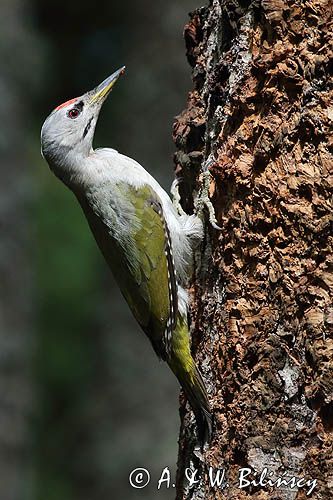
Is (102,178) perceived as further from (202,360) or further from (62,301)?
(62,301)

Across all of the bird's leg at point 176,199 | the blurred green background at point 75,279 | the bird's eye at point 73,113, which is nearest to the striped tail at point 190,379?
the bird's leg at point 176,199

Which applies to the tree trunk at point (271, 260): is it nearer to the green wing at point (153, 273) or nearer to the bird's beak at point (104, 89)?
the green wing at point (153, 273)

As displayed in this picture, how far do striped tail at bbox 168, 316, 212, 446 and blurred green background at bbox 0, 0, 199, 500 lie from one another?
337 centimetres

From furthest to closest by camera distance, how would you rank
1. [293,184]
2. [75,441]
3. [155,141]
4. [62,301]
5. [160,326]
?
[62,301] → [75,441] → [155,141] → [160,326] → [293,184]

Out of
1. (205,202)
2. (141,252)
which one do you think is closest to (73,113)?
(141,252)

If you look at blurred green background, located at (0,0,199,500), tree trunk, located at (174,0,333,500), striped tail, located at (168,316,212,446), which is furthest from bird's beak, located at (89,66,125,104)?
blurred green background, located at (0,0,199,500)

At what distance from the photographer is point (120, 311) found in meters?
9.60

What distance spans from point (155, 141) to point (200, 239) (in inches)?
200

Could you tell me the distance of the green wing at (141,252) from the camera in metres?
4.52

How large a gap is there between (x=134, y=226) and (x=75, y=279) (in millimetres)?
8224

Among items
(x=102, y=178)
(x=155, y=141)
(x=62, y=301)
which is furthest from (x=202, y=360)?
(x=62, y=301)

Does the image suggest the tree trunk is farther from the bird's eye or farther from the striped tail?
the bird's eye

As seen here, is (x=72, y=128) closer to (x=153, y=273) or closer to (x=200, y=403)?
(x=153, y=273)

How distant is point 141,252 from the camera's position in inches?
185
